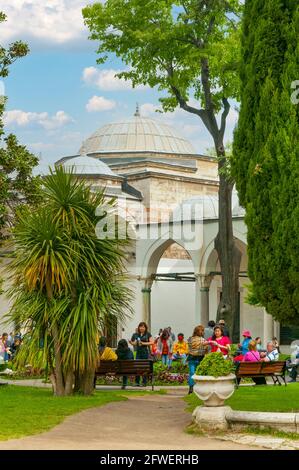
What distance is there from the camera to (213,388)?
33.6 feet

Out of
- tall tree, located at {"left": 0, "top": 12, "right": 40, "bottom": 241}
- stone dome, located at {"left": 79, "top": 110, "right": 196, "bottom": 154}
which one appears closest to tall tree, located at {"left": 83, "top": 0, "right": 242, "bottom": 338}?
tall tree, located at {"left": 0, "top": 12, "right": 40, "bottom": 241}

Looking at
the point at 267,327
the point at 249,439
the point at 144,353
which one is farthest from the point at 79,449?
the point at 267,327

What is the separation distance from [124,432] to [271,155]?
3805 millimetres

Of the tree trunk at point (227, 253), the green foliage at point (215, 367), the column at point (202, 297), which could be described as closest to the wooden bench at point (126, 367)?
the green foliage at point (215, 367)

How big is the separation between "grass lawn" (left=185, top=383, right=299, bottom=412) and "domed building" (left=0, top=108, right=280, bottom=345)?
420 inches

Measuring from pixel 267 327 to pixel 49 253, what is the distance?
58.0 ft

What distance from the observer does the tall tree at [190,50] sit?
21.9m

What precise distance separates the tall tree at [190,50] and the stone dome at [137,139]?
2292 centimetres

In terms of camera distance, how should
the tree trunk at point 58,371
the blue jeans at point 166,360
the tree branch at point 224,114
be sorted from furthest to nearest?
1. the tree branch at point 224,114
2. the blue jeans at point 166,360
3. the tree trunk at point 58,371

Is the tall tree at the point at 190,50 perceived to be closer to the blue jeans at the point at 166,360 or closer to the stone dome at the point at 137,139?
the blue jeans at the point at 166,360

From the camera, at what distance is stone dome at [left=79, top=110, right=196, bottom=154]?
4694 centimetres

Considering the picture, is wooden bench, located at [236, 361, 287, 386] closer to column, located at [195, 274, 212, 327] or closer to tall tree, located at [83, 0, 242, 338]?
tall tree, located at [83, 0, 242, 338]

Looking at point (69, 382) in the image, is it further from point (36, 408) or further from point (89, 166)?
point (89, 166)

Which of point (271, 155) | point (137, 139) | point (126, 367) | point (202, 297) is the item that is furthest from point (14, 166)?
point (137, 139)
